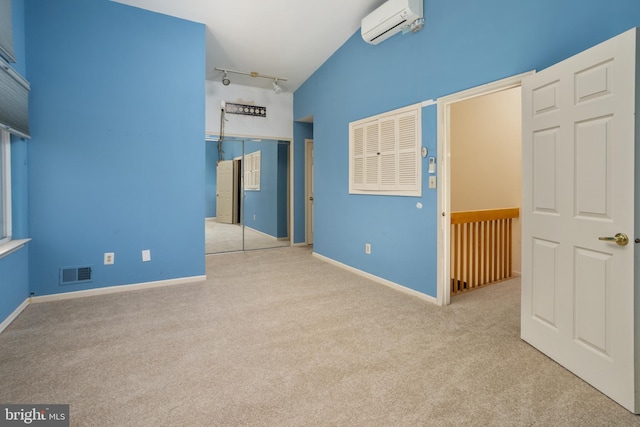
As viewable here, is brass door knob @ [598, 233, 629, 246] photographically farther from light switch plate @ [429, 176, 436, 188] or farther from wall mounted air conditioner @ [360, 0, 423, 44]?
wall mounted air conditioner @ [360, 0, 423, 44]

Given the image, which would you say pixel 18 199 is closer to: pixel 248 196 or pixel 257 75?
pixel 257 75

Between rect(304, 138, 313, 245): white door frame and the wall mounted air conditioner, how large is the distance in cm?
295

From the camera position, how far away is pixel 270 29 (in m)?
4.15

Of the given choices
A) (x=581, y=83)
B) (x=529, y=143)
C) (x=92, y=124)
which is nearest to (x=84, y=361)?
(x=92, y=124)

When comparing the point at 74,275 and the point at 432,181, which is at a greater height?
the point at 432,181

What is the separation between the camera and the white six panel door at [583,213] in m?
1.65

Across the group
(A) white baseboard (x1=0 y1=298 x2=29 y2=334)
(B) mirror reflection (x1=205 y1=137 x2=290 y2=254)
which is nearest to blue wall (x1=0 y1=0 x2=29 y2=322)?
(A) white baseboard (x1=0 y1=298 x2=29 y2=334)

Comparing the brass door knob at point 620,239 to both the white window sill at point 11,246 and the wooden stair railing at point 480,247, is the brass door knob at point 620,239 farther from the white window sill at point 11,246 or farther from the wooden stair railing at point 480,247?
the white window sill at point 11,246

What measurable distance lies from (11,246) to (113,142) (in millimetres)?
1374

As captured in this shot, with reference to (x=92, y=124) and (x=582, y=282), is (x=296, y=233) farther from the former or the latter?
(x=582, y=282)

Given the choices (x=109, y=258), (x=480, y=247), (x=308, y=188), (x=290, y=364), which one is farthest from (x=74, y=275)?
(x=480, y=247)

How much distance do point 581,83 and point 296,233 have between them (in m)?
5.21

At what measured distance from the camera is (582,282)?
→ 1.90 m

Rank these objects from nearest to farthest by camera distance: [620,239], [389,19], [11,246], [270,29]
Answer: [620,239]
[11,246]
[389,19]
[270,29]
